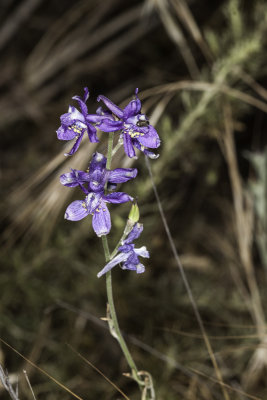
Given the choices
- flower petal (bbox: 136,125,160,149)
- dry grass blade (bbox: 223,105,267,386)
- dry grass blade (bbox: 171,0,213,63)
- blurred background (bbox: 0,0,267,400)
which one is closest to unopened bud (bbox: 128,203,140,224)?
flower petal (bbox: 136,125,160,149)

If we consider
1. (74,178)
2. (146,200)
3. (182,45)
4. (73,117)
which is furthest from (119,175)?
(182,45)

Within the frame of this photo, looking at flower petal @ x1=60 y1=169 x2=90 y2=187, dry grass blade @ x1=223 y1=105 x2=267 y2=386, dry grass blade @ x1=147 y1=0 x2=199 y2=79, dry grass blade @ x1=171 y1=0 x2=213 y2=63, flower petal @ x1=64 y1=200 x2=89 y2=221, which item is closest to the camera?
flower petal @ x1=60 y1=169 x2=90 y2=187

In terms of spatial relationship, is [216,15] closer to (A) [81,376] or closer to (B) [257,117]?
(B) [257,117]

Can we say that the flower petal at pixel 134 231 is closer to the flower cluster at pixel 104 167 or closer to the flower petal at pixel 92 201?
the flower cluster at pixel 104 167

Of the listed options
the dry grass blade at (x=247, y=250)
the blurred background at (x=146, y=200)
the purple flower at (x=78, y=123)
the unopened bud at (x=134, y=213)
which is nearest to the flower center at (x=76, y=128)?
the purple flower at (x=78, y=123)

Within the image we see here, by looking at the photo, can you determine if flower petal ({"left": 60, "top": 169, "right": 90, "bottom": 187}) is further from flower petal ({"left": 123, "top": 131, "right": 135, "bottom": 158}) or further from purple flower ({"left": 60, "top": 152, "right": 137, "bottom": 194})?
flower petal ({"left": 123, "top": 131, "right": 135, "bottom": 158})

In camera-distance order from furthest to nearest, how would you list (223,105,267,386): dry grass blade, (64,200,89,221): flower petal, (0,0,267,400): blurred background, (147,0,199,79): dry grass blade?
1. (147,0,199,79): dry grass blade
2. (223,105,267,386): dry grass blade
3. (0,0,267,400): blurred background
4. (64,200,89,221): flower petal

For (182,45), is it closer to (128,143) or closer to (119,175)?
(128,143)

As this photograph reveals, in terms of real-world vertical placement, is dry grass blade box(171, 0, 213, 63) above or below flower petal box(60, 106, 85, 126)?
above
